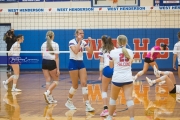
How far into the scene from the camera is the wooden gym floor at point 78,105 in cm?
960

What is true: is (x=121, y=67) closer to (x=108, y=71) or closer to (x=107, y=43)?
(x=108, y=71)

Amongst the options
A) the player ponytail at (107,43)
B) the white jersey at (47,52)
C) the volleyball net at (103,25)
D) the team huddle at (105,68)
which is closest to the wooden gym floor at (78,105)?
the team huddle at (105,68)

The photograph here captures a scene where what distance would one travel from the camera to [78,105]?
1127 cm

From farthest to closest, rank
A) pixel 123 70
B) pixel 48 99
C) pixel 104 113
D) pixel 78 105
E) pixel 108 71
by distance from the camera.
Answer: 1. pixel 48 99
2. pixel 78 105
3. pixel 108 71
4. pixel 104 113
5. pixel 123 70

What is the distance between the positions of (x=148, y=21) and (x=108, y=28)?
83.6 inches

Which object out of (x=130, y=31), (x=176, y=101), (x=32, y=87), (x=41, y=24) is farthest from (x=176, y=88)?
(x=41, y=24)

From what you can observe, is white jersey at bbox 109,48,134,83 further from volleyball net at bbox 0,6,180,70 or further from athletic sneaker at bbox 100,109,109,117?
volleyball net at bbox 0,6,180,70

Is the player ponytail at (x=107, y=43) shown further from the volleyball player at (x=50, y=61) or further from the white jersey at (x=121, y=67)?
the volleyball player at (x=50, y=61)

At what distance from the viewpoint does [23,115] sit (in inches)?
387

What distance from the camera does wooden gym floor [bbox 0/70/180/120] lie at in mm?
9602

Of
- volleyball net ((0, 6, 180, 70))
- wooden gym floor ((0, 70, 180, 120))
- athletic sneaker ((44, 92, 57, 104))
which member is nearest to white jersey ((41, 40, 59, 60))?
athletic sneaker ((44, 92, 57, 104))

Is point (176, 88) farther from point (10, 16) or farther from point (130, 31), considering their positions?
point (10, 16)

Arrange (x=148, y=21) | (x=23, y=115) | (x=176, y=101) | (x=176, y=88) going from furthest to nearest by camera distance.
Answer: (x=148, y=21), (x=176, y=88), (x=176, y=101), (x=23, y=115)

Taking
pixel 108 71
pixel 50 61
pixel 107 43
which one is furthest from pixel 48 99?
pixel 107 43
